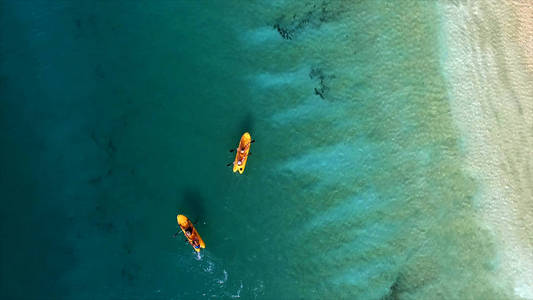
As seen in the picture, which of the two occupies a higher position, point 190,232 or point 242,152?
point 242,152

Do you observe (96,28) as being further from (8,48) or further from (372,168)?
(372,168)

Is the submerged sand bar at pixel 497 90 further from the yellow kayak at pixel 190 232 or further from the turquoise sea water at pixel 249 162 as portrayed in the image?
the yellow kayak at pixel 190 232

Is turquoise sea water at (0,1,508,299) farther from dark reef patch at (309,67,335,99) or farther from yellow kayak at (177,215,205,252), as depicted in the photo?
yellow kayak at (177,215,205,252)

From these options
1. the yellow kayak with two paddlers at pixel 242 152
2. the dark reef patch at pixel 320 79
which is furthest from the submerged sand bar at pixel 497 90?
the yellow kayak with two paddlers at pixel 242 152

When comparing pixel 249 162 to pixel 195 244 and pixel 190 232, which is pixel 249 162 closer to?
pixel 190 232

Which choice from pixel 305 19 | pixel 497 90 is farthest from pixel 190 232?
pixel 497 90

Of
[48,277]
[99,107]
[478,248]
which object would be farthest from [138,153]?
[478,248]
